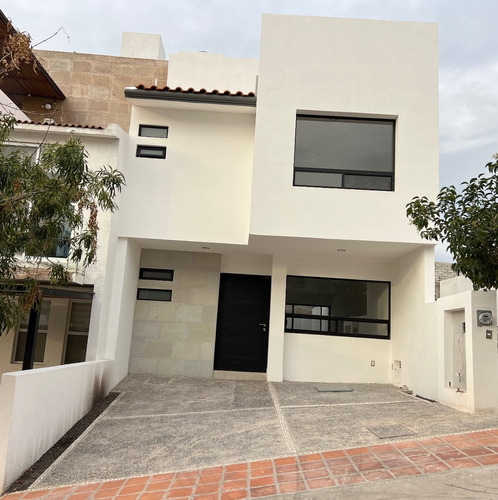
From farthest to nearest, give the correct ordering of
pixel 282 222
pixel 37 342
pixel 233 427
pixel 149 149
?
pixel 37 342 → pixel 149 149 → pixel 282 222 → pixel 233 427

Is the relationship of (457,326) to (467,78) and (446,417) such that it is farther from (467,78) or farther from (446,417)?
(467,78)

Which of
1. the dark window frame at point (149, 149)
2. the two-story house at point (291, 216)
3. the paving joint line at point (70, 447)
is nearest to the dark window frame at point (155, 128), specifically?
the two-story house at point (291, 216)

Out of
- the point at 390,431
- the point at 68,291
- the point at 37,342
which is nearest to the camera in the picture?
the point at 390,431

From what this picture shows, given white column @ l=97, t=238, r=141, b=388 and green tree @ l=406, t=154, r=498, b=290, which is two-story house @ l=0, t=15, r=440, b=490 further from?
green tree @ l=406, t=154, r=498, b=290

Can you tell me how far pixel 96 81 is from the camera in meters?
12.5

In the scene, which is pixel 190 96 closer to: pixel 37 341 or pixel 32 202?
pixel 32 202

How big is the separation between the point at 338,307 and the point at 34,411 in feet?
23.4

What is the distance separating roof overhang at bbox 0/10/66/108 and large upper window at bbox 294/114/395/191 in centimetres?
638

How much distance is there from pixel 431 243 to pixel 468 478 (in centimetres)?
512

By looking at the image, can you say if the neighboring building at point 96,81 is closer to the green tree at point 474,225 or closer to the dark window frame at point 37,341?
the dark window frame at point 37,341

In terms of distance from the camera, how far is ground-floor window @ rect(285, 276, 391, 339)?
1036 cm

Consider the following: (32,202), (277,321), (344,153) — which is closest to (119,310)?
(277,321)

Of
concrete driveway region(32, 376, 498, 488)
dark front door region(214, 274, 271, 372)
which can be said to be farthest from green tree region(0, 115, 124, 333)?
dark front door region(214, 274, 271, 372)

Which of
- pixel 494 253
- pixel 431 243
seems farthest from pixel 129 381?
pixel 494 253
